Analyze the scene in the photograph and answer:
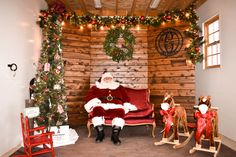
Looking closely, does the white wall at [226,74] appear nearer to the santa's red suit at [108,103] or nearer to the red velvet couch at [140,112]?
the red velvet couch at [140,112]

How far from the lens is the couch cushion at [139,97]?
211 inches

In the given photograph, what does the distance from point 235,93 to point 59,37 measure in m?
3.57

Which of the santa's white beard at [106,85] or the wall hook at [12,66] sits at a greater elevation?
the wall hook at [12,66]

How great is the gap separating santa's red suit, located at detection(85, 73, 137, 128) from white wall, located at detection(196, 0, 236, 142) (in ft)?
5.80

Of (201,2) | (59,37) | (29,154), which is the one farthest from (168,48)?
(29,154)

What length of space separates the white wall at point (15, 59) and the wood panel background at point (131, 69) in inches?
51.7

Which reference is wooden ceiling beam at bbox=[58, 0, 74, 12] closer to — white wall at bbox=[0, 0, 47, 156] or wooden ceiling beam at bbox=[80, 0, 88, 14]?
wooden ceiling beam at bbox=[80, 0, 88, 14]

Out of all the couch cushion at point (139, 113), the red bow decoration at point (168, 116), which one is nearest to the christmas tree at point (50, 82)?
the couch cushion at point (139, 113)

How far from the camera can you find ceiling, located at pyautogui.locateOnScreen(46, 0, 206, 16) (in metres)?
5.20

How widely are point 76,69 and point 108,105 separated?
5.30ft

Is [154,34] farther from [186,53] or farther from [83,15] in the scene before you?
[83,15]

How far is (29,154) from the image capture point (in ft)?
10.4

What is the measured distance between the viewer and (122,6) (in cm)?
551

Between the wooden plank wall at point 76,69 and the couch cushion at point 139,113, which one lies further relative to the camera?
the wooden plank wall at point 76,69
